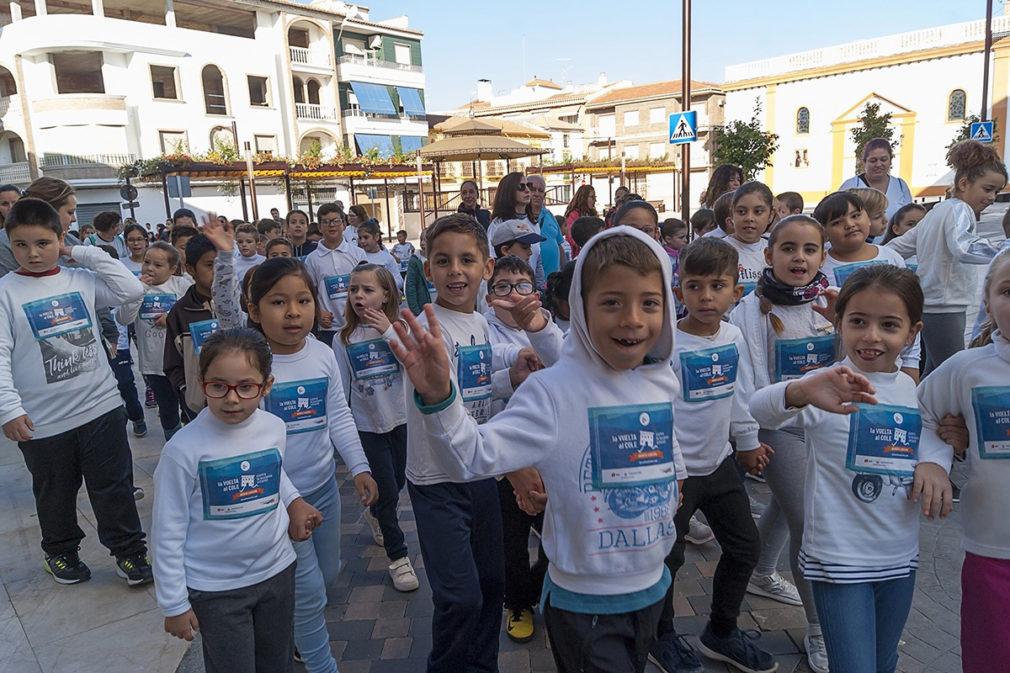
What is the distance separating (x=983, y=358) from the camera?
202 cm

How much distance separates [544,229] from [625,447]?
4.30 metres

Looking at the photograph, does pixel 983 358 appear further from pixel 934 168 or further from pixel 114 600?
pixel 934 168

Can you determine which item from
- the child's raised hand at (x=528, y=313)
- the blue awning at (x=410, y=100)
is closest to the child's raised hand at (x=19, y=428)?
the child's raised hand at (x=528, y=313)

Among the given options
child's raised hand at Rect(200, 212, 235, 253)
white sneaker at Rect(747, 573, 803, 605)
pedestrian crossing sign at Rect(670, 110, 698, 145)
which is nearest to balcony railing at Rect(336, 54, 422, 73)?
pedestrian crossing sign at Rect(670, 110, 698, 145)

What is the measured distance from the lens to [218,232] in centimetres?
327

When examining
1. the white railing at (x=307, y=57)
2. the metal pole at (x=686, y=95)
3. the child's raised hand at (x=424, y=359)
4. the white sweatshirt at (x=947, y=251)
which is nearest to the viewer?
the child's raised hand at (x=424, y=359)

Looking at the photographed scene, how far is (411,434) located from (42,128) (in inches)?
1302

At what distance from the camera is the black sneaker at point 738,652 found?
266cm

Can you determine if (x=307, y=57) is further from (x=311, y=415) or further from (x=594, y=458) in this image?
(x=594, y=458)

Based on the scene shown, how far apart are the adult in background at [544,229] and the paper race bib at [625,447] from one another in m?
3.43

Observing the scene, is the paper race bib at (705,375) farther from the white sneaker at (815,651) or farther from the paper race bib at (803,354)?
the white sneaker at (815,651)

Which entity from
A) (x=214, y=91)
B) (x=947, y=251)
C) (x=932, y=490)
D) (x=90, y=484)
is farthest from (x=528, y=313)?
(x=214, y=91)

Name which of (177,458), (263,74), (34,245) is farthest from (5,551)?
(263,74)

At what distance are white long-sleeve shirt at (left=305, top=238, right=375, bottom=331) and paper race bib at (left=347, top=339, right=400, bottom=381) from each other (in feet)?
6.07
